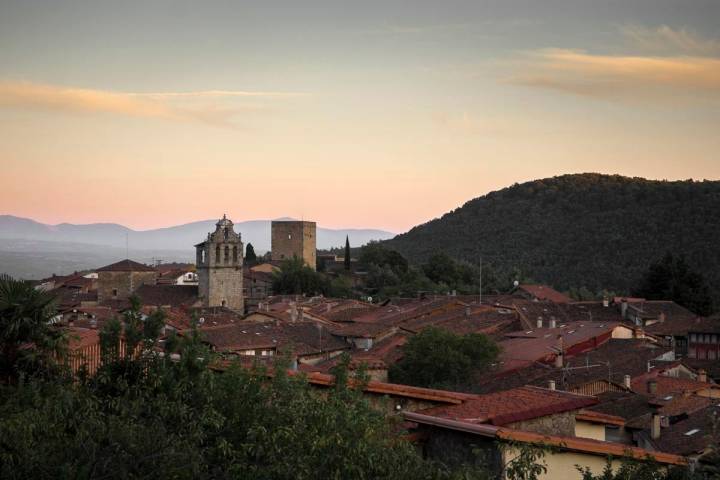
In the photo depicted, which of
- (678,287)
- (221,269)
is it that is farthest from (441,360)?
(678,287)

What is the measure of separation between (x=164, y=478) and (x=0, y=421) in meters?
2.33

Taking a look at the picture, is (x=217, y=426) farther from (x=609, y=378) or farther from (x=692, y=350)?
(x=692, y=350)

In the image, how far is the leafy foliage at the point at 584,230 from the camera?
322ft

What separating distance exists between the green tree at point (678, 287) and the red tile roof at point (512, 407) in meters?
58.3

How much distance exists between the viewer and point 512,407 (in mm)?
12930

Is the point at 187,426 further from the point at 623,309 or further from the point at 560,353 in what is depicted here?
the point at 623,309

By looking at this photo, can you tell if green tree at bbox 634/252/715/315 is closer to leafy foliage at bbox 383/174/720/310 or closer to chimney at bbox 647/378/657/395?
leafy foliage at bbox 383/174/720/310

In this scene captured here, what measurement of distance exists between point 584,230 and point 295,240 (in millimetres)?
35044

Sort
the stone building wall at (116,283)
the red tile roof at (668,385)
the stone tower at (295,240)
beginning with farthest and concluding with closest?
1. the stone tower at (295,240)
2. the stone building wall at (116,283)
3. the red tile roof at (668,385)

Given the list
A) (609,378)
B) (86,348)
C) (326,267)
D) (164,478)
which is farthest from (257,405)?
(326,267)

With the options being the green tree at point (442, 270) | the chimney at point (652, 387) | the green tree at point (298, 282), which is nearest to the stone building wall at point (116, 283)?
the green tree at point (298, 282)

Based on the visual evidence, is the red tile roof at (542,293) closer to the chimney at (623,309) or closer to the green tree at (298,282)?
the chimney at (623,309)

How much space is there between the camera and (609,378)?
1114 inches

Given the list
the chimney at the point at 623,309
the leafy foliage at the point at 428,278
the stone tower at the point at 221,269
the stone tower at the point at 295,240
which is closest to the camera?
the chimney at the point at 623,309
